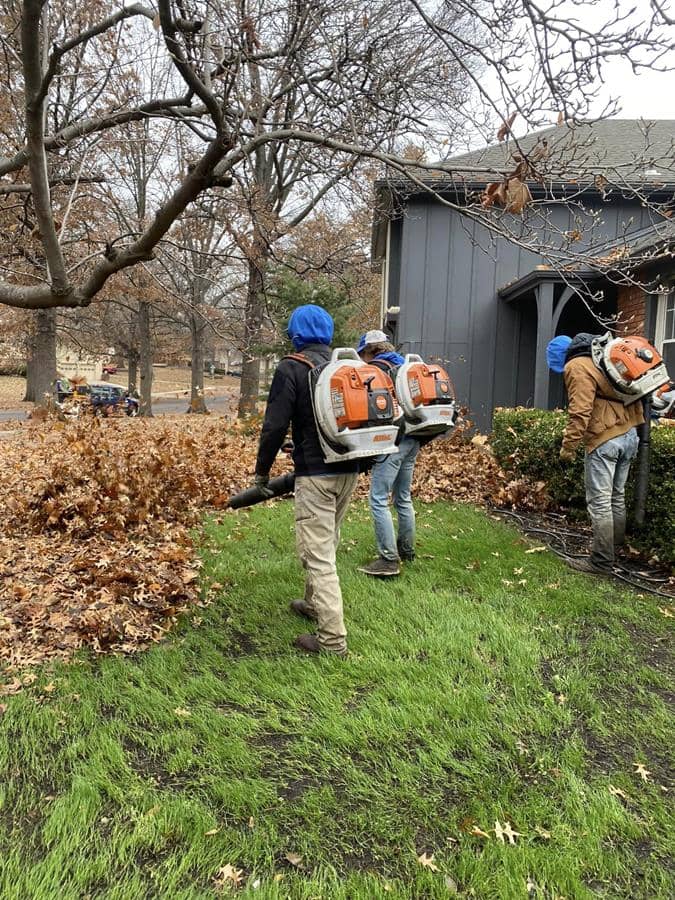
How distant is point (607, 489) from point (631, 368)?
0.95 metres

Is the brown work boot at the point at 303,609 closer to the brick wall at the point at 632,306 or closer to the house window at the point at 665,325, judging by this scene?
the brick wall at the point at 632,306

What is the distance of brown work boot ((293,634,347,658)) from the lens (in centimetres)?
336

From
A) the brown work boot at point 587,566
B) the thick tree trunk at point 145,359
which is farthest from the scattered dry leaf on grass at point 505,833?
the thick tree trunk at point 145,359

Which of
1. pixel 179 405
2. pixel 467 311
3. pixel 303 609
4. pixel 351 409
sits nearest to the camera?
pixel 351 409

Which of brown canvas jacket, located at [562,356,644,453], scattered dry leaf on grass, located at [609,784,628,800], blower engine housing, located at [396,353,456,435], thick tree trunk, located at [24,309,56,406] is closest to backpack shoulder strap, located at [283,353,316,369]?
blower engine housing, located at [396,353,456,435]

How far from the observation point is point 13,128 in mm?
8320

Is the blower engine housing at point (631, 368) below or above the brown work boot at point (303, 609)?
above

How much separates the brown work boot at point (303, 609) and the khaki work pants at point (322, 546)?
1.54 ft

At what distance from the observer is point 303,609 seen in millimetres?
3914

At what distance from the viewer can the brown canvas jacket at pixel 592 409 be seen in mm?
4305

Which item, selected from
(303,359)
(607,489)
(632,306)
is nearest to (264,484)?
(303,359)

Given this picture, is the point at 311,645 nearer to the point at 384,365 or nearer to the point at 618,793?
the point at 618,793

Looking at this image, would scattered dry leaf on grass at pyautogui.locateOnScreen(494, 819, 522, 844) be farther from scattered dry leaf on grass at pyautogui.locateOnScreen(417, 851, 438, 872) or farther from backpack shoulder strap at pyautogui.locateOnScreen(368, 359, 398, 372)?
backpack shoulder strap at pyautogui.locateOnScreen(368, 359, 398, 372)

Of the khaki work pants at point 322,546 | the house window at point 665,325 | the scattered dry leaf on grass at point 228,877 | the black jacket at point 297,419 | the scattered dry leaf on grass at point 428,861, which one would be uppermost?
the house window at point 665,325
